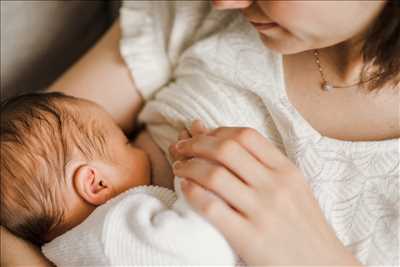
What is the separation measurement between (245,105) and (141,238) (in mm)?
316

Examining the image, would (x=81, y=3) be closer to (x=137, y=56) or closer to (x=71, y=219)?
(x=137, y=56)

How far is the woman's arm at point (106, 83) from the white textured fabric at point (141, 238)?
29 cm

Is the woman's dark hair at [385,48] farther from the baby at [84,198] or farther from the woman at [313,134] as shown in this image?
the baby at [84,198]

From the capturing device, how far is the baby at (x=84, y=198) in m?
0.88

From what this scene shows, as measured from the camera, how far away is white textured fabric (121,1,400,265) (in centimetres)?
96

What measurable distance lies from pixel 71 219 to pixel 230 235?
296mm

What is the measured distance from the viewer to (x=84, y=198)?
3.27 feet

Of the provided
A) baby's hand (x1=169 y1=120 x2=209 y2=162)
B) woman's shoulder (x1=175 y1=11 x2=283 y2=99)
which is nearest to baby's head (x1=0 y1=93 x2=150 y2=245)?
baby's hand (x1=169 y1=120 x2=209 y2=162)

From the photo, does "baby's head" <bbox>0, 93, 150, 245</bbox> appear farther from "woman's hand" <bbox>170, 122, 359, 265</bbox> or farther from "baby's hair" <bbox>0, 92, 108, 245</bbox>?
"woman's hand" <bbox>170, 122, 359, 265</bbox>

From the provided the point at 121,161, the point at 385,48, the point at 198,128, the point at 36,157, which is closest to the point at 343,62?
the point at 385,48

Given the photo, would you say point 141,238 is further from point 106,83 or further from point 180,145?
point 106,83

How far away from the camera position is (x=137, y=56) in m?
1.18

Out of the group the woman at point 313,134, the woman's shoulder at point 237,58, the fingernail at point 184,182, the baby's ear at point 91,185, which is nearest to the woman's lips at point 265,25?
the woman at point 313,134

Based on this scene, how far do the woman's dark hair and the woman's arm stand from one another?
0.48 metres
